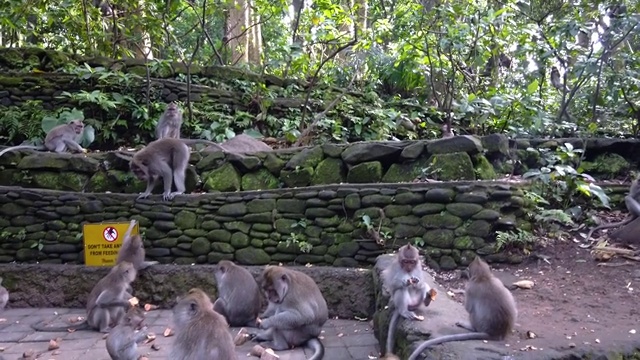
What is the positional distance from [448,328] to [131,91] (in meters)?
8.92

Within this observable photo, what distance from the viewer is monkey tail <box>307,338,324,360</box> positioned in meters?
5.36

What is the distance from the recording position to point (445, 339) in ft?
13.9

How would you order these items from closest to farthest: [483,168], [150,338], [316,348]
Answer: [316,348] < [150,338] < [483,168]

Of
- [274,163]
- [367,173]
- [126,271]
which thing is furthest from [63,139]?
[367,173]

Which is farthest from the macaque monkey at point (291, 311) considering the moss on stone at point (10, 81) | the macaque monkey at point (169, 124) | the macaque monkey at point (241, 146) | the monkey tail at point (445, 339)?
the moss on stone at point (10, 81)

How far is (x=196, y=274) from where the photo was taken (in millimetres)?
7582

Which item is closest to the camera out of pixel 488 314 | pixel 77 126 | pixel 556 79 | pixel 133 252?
pixel 488 314

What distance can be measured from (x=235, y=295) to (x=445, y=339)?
2818mm

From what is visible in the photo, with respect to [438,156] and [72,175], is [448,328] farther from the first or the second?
[72,175]

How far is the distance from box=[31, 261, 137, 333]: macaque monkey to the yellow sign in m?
1.44

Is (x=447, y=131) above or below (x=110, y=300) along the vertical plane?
above

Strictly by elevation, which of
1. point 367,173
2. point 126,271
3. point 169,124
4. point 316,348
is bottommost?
point 316,348

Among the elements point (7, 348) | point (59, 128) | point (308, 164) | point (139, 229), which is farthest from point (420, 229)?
point (59, 128)

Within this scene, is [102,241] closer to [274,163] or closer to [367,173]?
[274,163]
